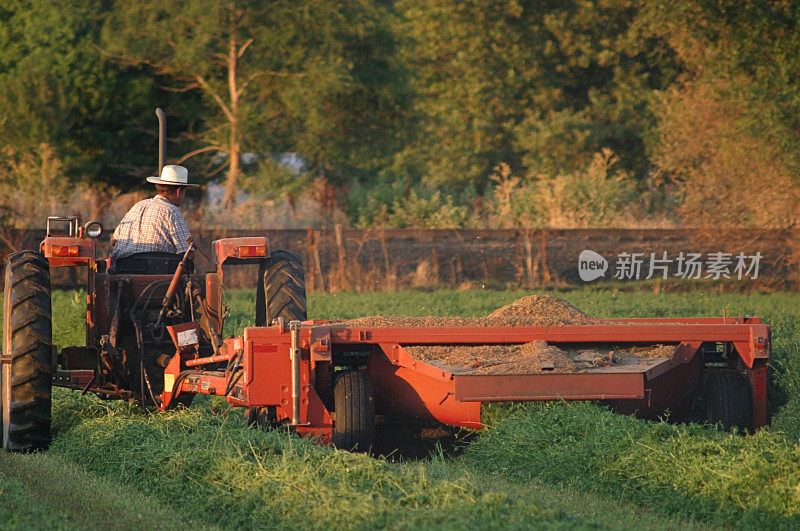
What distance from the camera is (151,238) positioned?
369 inches

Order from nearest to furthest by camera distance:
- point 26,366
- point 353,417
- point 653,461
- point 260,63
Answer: point 653,461 → point 353,417 → point 26,366 → point 260,63

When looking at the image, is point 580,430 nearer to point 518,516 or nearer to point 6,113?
point 518,516

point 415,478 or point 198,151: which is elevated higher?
point 198,151

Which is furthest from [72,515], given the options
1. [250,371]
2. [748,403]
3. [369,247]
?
[369,247]

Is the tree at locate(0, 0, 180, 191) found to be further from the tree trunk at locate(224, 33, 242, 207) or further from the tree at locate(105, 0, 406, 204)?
the tree trunk at locate(224, 33, 242, 207)

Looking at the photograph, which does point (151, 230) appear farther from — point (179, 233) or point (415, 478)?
point (415, 478)

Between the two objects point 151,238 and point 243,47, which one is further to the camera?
point 243,47

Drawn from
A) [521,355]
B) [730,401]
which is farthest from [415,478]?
[730,401]

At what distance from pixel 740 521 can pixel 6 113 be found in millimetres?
26618

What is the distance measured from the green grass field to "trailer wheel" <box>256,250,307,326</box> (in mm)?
867

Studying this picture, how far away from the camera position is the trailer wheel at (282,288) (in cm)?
907

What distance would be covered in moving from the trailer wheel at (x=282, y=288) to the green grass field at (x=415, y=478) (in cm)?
87

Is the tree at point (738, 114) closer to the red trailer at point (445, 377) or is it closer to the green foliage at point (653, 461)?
the red trailer at point (445, 377)

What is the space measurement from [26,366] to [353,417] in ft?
7.91
